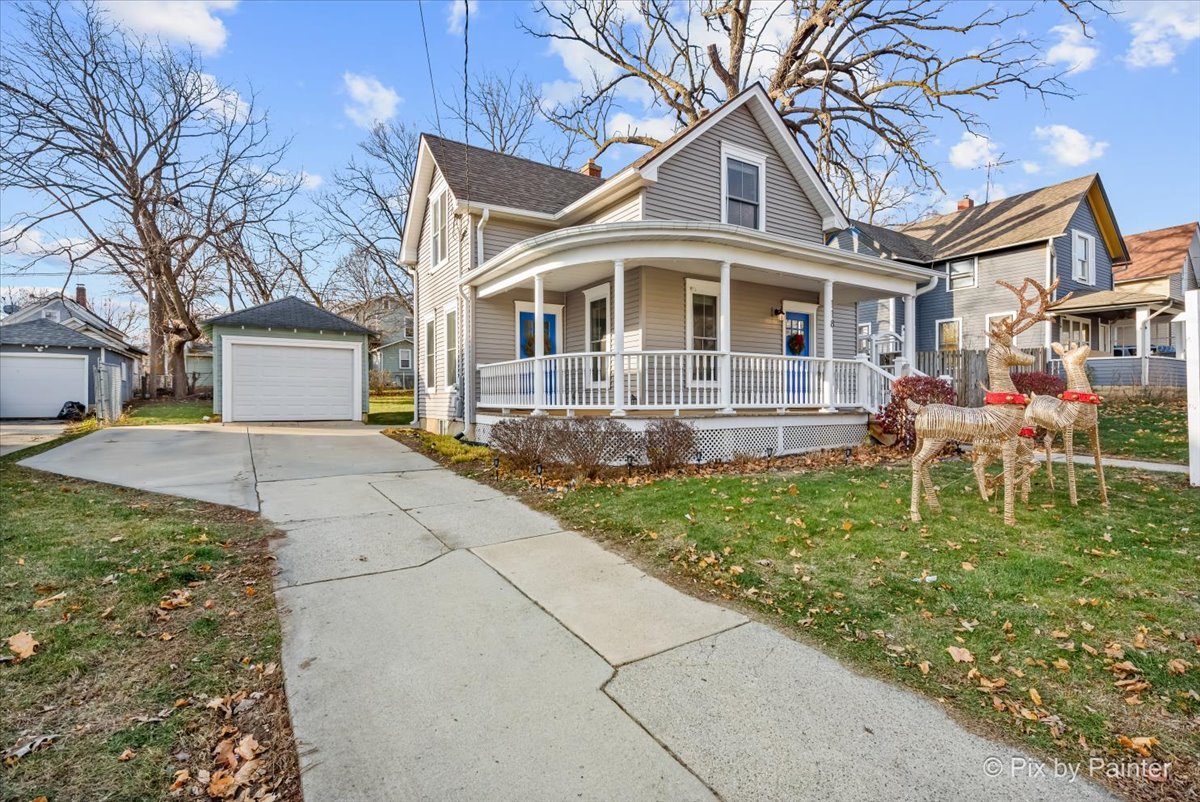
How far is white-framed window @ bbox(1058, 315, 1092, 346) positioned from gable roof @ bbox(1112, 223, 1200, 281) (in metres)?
5.29

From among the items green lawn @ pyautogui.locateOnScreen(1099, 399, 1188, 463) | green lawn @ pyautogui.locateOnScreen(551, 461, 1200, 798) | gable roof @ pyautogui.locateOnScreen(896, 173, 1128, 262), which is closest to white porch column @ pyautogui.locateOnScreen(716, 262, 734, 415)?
green lawn @ pyautogui.locateOnScreen(551, 461, 1200, 798)

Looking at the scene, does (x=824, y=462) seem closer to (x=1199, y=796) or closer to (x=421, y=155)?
(x=1199, y=796)

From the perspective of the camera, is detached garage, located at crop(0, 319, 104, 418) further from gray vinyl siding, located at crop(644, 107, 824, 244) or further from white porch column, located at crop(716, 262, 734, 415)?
white porch column, located at crop(716, 262, 734, 415)

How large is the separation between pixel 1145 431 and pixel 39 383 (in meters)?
31.9

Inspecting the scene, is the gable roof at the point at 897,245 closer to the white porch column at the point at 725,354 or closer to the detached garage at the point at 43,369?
the white porch column at the point at 725,354

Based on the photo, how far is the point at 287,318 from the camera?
656 inches

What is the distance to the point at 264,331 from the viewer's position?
53.0 feet

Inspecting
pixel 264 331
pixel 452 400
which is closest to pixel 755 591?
pixel 452 400

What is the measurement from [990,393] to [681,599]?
3.42 metres

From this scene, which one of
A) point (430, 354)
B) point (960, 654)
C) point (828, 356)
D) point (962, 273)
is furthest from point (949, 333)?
point (960, 654)

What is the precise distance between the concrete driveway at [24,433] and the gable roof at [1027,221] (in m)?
29.1

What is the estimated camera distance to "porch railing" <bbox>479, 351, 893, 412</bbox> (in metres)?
8.75

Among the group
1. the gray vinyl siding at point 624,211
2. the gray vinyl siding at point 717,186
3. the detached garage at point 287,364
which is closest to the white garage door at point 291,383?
the detached garage at point 287,364

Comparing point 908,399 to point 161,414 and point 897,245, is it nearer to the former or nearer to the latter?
point 897,245
